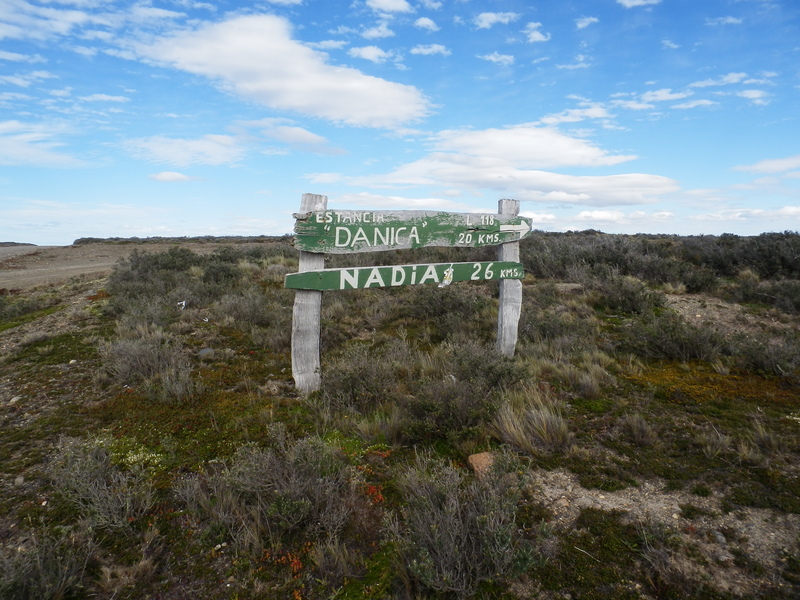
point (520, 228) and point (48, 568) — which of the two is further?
point (520, 228)

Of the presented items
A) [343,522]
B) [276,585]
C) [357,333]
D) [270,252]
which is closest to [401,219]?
[357,333]

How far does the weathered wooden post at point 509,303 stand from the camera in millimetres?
6566

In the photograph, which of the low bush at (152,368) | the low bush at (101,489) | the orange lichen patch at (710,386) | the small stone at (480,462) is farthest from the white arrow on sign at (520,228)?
the low bush at (101,489)

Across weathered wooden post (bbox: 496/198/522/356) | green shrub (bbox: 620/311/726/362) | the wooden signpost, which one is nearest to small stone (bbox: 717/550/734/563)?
the wooden signpost

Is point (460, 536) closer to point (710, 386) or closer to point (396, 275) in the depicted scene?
point (396, 275)

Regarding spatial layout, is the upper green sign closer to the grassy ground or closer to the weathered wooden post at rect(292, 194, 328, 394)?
the weathered wooden post at rect(292, 194, 328, 394)

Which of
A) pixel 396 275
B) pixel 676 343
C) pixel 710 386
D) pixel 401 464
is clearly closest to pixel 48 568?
pixel 401 464

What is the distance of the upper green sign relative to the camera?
471 cm

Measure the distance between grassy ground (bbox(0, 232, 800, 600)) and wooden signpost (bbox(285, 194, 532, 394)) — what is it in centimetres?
63

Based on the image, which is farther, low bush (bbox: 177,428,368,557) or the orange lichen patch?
the orange lichen patch

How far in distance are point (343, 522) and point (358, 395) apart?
198 cm

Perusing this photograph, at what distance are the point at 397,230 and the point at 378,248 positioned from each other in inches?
13.8

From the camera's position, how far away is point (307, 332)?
16.4 ft

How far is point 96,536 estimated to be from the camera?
2805mm
